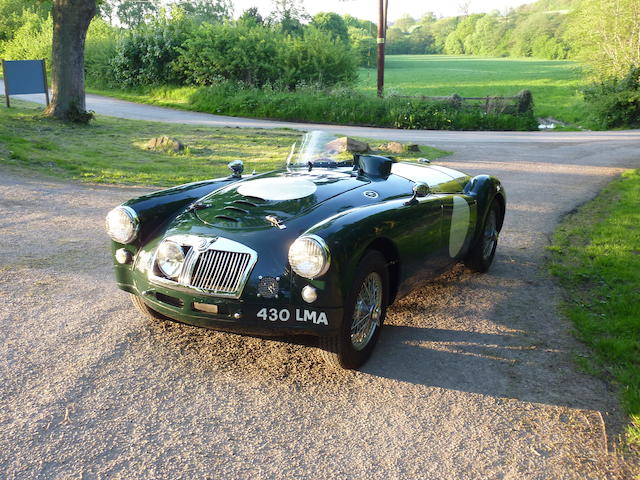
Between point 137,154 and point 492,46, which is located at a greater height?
point 492,46

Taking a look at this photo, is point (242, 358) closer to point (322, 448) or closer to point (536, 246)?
point (322, 448)

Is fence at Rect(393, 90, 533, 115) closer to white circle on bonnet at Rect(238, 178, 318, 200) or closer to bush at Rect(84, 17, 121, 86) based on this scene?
bush at Rect(84, 17, 121, 86)

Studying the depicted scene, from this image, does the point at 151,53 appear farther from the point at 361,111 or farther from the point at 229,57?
the point at 361,111

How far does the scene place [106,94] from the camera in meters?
29.8

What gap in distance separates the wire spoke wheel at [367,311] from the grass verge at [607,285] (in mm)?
1390

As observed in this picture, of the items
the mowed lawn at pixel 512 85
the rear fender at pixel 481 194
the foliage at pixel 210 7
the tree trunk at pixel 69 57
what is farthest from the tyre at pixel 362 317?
the foliage at pixel 210 7

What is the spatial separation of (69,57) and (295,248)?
13.6 metres

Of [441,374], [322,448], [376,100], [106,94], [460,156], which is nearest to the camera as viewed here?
[322,448]

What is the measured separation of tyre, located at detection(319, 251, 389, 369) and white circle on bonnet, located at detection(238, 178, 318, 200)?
0.79m

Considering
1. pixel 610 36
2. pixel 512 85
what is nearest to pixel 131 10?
pixel 512 85

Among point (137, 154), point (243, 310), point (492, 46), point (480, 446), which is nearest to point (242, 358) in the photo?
point (243, 310)

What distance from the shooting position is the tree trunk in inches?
570

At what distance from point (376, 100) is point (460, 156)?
11.2 m

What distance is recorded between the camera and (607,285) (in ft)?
18.3
